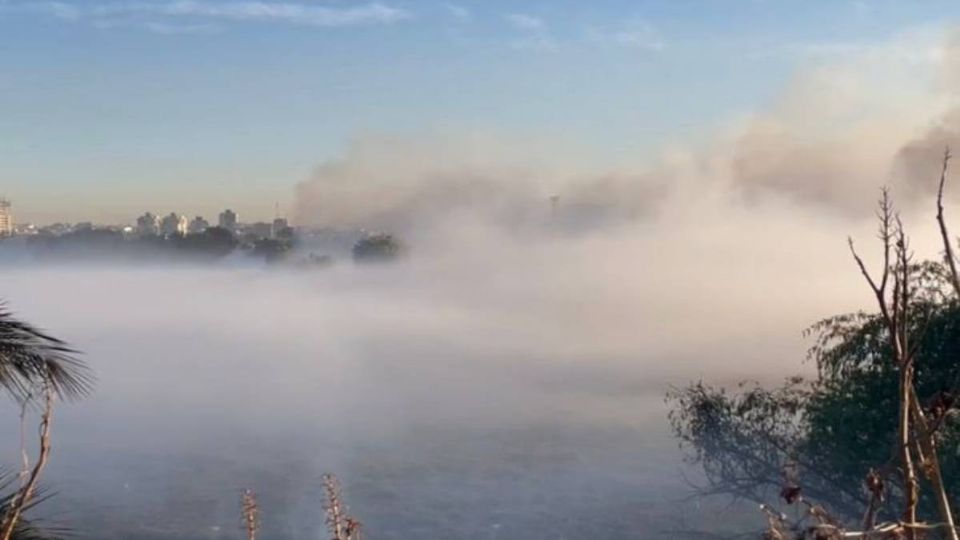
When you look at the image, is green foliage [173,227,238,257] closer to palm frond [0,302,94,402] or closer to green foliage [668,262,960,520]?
green foliage [668,262,960,520]

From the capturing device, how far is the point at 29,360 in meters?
3.72

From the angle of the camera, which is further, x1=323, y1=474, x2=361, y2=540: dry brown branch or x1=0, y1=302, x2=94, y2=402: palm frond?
x1=0, y1=302, x2=94, y2=402: palm frond

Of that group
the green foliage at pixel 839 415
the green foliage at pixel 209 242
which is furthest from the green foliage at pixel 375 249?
the green foliage at pixel 839 415

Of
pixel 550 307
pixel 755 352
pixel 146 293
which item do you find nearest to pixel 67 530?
pixel 755 352

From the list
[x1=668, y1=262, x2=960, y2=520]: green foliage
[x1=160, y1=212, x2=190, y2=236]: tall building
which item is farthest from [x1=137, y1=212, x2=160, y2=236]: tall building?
[x1=668, y1=262, x2=960, y2=520]: green foliage

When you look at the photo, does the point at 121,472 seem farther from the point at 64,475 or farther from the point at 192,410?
the point at 192,410

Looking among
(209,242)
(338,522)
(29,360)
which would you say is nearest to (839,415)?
(29,360)

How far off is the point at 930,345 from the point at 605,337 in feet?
178

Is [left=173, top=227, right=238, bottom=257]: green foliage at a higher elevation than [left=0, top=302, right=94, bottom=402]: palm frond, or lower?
higher

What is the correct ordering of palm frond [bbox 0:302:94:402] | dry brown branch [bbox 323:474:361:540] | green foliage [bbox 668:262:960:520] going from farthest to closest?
green foliage [bbox 668:262:960:520], palm frond [bbox 0:302:94:402], dry brown branch [bbox 323:474:361:540]

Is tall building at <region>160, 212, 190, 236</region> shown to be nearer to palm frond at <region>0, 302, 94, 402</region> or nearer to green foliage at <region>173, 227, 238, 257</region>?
green foliage at <region>173, 227, 238, 257</region>

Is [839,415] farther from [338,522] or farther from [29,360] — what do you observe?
[338,522]

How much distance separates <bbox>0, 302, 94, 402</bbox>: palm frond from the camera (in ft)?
12.1

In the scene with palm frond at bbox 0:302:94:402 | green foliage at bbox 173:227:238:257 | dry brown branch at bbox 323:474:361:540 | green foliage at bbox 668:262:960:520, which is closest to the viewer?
dry brown branch at bbox 323:474:361:540
